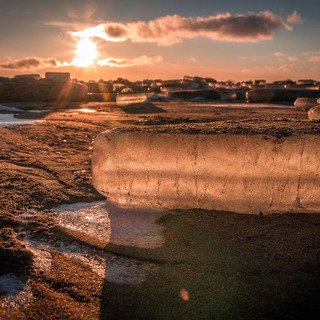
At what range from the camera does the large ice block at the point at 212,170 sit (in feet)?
7.19

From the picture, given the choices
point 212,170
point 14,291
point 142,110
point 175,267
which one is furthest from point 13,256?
point 142,110

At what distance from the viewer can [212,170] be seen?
2318 millimetres

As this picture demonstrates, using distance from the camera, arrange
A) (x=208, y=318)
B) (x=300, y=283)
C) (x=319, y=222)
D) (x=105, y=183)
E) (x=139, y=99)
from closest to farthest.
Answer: (x=208, y=318) → (x=300, y=283) → (x=319, y=222) → (x=105, y=183) → (x=139, y=99)

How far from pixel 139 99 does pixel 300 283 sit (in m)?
12.2

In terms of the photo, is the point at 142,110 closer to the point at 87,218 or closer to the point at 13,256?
the point at 87,218

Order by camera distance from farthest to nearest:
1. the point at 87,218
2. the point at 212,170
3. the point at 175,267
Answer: the point at 87,218 < the point at 212,170 < the point at 175,267

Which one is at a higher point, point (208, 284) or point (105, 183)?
point (105, 183)

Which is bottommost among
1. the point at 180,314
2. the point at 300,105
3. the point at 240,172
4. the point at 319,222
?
the point at 180,314

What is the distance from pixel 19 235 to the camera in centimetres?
206

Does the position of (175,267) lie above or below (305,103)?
below

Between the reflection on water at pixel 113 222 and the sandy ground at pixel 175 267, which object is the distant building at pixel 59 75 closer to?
the sandy ground at pixel 175 267

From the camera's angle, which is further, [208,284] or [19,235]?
[19,235]

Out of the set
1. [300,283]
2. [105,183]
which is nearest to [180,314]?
[300,283]

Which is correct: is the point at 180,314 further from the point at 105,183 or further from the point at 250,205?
the point at 105,183
